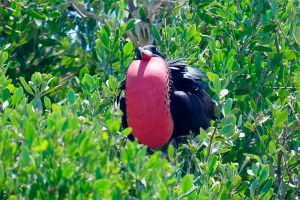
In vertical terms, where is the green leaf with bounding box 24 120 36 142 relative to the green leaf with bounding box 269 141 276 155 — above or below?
above

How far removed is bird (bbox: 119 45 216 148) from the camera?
12.0 feet

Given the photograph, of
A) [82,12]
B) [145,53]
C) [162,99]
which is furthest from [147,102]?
[82,12]

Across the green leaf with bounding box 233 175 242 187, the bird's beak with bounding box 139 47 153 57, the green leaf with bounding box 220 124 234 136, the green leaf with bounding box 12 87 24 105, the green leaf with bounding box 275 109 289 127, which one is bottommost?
the green leaf with bounding box 233 175 242 187

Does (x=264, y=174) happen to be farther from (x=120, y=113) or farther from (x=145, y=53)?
(x=145, y=53)

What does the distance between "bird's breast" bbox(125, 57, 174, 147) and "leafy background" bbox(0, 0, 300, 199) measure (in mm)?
78

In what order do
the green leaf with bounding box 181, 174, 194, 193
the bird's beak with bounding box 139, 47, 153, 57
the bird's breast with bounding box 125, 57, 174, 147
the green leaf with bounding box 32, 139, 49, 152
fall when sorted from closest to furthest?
the green leaf with bounding box 32, 139, 49, 152, the green leaf with bounding box 181, 174, 194, 193, the bird's breast with bounding box 125, 57, 174, 147, the bird's beak with bounding box 139, 47, 153, 57

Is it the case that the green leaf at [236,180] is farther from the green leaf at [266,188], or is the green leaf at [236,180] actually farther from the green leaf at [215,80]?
the green leaf at [215,80]

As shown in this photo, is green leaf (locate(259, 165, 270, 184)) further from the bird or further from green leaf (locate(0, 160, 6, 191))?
green leaf (locate(0, 160, 6, 191))

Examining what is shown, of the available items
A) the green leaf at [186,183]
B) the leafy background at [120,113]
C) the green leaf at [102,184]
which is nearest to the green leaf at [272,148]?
the leafy background at [120,113]

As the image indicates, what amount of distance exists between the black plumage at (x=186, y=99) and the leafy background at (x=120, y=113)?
6 cm

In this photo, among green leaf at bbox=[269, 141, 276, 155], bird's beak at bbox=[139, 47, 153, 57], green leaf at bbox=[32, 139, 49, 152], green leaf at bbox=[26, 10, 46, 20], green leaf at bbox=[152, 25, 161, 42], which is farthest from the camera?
green leaf at bbox=[26, 10, 46, 20]

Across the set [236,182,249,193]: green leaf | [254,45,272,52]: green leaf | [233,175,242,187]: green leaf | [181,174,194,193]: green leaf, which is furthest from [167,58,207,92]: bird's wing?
[181,174,194,193]: green leaf

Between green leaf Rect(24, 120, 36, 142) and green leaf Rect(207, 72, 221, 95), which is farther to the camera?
green leaf Rect(207, 72, 221, 95)

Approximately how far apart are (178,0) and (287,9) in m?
0.82
